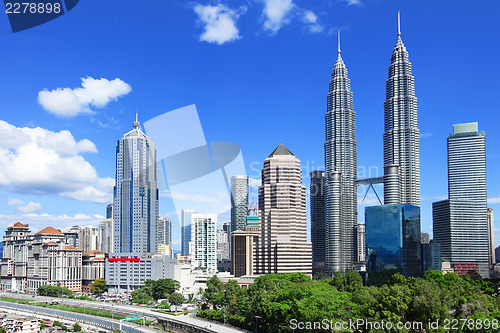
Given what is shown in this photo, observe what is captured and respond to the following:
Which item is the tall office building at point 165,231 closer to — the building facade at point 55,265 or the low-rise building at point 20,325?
the building facade at point 55,265

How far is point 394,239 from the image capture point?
8538 centimetres

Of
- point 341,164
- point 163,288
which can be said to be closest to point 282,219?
point 163,288

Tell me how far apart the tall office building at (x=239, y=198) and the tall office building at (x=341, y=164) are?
22975mm

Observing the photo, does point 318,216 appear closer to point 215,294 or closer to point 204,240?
point 204,240

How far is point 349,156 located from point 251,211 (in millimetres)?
44833

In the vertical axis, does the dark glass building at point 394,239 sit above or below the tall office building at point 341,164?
below

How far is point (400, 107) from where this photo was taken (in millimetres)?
115188

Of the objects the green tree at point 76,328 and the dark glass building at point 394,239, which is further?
the dark glass building at point 394,239

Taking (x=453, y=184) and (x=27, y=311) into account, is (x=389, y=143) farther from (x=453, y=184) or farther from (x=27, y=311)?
(x=27, y=311)

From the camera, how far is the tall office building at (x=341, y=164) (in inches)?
4542

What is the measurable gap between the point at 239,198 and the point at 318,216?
2363cm

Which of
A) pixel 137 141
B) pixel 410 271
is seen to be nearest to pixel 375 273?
pixel 410 271

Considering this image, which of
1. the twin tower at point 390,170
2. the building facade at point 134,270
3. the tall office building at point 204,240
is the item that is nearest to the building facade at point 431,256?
the twin tower at point 390,170

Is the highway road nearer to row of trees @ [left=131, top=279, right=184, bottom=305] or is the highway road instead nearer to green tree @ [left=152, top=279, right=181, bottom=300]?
row of trees @ [left=131, top=279, right=184, bottom=305]
